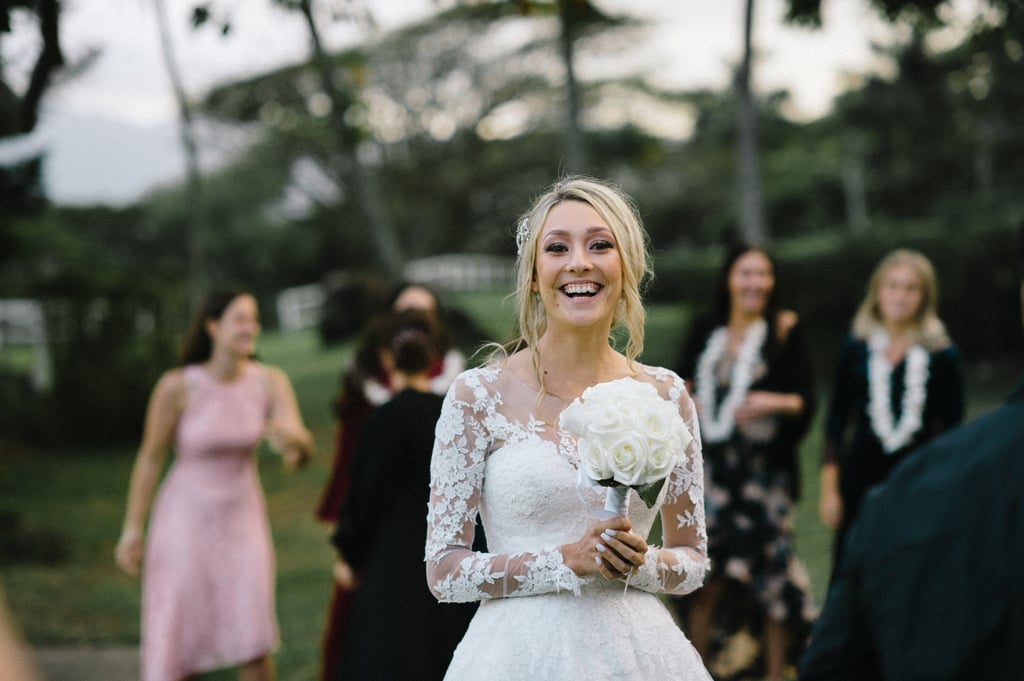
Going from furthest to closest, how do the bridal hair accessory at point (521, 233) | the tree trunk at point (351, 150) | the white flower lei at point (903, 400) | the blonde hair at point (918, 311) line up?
the tree trunk at point (351, 150) → the blonde hair at point (918, 311) → the white flower lei at point (903, 400) → the bridal hair accessory at point (521, 233)

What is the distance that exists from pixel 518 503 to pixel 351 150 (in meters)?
6.88

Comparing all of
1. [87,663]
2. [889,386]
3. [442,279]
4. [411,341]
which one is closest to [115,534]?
[87,663]

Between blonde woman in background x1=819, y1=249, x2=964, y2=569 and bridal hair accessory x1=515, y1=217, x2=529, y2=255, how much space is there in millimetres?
3184

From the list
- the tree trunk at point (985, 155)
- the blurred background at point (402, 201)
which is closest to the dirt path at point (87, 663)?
the blurred background at point (402, 201)

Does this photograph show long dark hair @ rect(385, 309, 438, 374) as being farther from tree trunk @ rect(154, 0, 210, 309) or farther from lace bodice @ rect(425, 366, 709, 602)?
tree trunk @ rect(154, 0, 210, 309)

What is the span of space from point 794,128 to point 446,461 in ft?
123

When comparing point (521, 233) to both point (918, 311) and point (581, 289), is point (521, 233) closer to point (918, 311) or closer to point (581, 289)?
point (581, 289)

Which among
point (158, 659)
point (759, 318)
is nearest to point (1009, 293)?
point (759, 318)

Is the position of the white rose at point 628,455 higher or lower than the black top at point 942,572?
higher

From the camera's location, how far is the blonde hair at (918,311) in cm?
602

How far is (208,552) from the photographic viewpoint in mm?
5777

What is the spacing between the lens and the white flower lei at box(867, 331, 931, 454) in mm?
5816

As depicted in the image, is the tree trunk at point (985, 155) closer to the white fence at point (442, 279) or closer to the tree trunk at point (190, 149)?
the white fence at point (442, 279)

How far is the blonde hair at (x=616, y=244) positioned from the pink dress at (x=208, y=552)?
3.07m
